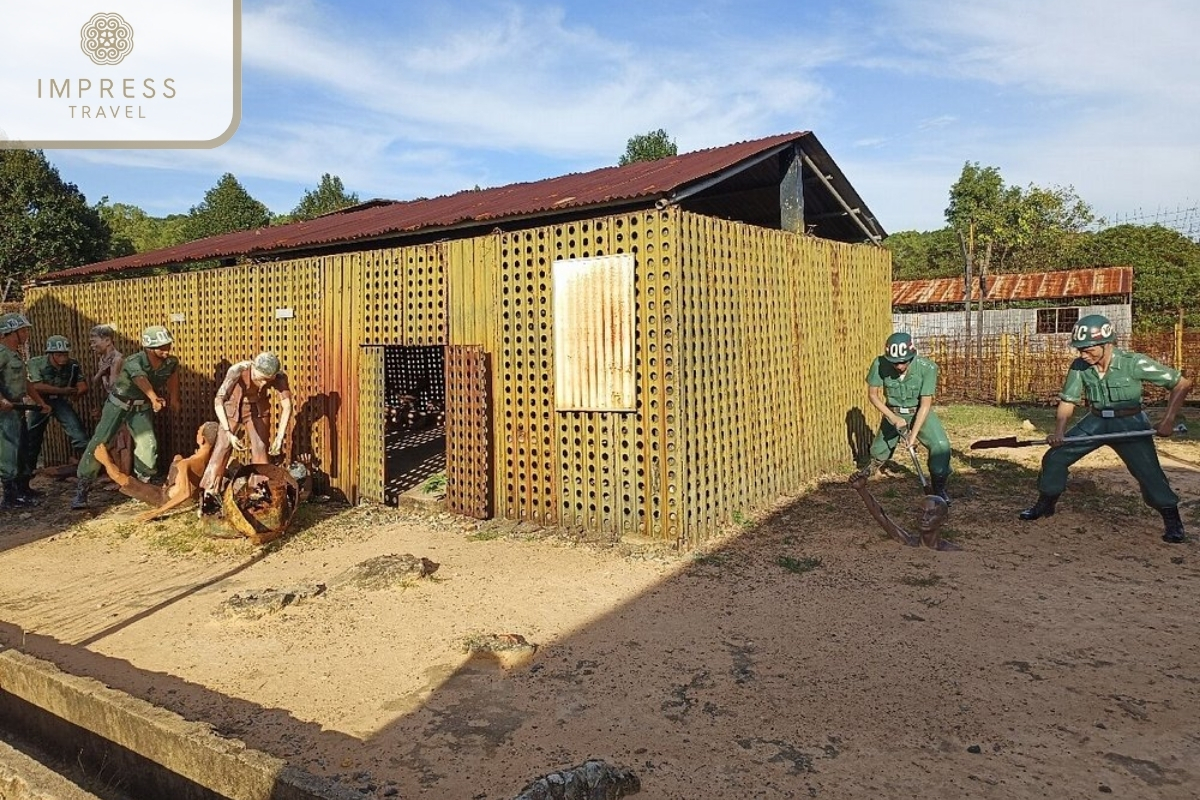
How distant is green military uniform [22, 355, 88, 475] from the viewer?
906cm

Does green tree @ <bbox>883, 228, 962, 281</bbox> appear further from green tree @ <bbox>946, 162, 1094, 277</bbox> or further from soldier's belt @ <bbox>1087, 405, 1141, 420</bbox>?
soldier's belt @ <bbox>1087, 405, 1141, 420</bbox>

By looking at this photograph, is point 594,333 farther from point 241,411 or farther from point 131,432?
point 131,432

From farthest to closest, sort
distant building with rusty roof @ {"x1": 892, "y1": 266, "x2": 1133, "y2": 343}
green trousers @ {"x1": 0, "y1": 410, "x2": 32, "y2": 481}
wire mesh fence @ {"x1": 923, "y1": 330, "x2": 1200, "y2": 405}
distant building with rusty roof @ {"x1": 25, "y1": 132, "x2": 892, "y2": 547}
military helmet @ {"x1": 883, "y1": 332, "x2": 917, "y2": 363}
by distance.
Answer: distant building with rusty roof @ {"x1": 892, "y1": 266, "x2": 1133, "y2": 343}, wire mesh fence @ {"x1": 923, "y1": 330, "x2": 1200, "y2": 405}, green trousers @ {"x1": 0, "y1": 410, "x2": 32, "y2": 481}, military helmet @ {"x1": 883, "y1": 332, "x2": 917, "y2": 363}, distant building with rusty roof @ {"x1": 25, "y1": 132, "x2": 892, "y2": 547}

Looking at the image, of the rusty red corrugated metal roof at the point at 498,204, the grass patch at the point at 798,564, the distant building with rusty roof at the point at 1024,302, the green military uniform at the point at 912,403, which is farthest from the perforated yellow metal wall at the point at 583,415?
the distant building with rusty roof at the point at 1024,302

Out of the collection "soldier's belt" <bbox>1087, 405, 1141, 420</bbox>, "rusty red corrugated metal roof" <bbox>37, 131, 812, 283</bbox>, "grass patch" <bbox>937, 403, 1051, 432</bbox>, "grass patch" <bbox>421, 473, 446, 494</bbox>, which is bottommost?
"grass patch" <bbox>421, 473, 446, 494</bbox>

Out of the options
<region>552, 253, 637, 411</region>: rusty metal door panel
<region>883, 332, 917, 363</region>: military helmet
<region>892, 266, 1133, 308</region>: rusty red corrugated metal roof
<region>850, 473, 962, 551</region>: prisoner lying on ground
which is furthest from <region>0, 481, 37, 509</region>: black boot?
<region>892, 266, 1133, 308</region>: rusty red corrugated metal roof

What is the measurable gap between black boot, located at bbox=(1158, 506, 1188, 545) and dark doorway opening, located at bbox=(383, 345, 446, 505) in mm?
7279

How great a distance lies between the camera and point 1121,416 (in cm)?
640

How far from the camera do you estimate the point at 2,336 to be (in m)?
8.26

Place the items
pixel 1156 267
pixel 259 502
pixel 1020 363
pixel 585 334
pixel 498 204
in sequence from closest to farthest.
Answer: pixel 585 334, pixel 259 502, pixel 498 204, pixel 1020 363, pixel 1156 267

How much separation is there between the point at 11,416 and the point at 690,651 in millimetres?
8102

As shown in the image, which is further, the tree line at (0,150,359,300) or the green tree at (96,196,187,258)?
the green tree at (96,196,187,258)

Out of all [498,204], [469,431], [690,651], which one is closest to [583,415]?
[469,431]

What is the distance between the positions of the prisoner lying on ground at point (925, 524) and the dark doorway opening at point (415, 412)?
16.8 feet
